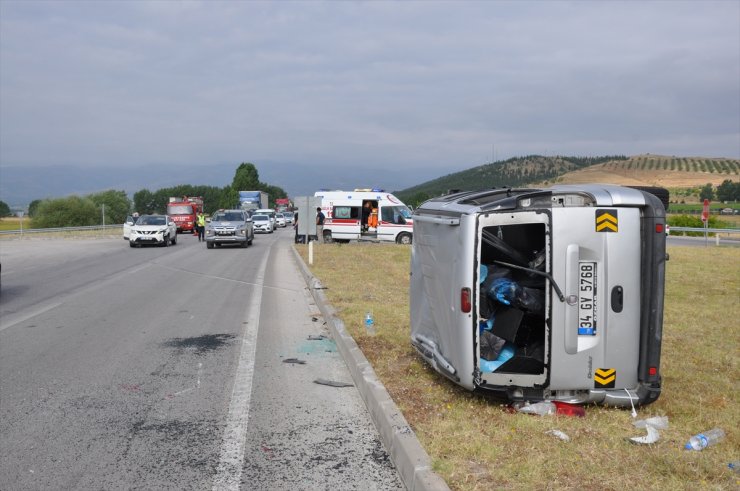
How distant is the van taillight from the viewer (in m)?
5.40

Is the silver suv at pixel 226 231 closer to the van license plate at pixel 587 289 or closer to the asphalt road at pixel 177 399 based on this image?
the asphalt road at pixel 177 399

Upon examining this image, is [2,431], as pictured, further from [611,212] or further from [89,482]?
[611,212]

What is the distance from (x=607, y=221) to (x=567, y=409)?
1.62 m

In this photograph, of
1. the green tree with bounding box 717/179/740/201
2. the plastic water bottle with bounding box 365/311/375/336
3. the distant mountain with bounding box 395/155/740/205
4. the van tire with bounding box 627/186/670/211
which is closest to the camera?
the van tire with bounding box 627/186/670/211

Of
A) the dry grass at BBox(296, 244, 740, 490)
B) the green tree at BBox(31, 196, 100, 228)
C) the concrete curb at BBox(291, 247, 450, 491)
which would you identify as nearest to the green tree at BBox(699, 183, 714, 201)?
the dry grass at BBox(296, 244, 740, 490)

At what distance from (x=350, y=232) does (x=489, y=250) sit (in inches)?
1021

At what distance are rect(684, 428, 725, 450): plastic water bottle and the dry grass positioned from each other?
6 centimetres

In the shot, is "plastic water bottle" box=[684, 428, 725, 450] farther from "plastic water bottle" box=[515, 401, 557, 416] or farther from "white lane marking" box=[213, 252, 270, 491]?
"white lane marking" box=[213, 252, 270, 491]

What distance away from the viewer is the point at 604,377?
545 cm

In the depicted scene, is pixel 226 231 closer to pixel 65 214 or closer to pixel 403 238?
pixel 403 238

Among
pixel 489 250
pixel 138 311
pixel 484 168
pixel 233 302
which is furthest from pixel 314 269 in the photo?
pixel 484 168

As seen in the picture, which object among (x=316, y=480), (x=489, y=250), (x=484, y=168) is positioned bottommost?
(x=316, y=480)

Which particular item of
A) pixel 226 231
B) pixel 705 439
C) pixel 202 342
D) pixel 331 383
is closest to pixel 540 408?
pixel 705 439

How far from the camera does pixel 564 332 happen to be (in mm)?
5359
